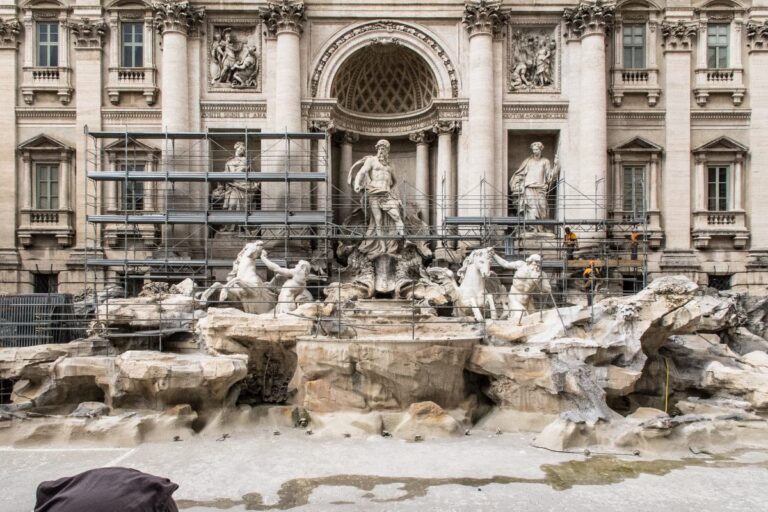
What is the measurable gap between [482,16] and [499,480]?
55.1 ft

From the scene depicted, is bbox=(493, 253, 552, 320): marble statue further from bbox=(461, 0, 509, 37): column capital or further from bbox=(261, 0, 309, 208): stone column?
bbox=(461, 0, 509, 37): column capital

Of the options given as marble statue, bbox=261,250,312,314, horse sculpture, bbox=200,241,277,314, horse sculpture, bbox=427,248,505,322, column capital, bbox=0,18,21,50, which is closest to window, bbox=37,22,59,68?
column capital, bbox=0,18,21,50

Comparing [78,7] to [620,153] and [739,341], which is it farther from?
[739,341]

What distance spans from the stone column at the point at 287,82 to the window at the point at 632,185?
39.3 ft

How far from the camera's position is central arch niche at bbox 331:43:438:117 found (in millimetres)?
21938

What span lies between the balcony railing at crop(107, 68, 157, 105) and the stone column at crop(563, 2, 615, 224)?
15836 millimetres

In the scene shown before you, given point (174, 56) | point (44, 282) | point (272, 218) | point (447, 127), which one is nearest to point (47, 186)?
point (44, 282)

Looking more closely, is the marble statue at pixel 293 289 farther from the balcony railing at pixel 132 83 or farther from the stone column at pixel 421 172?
the balcony railing at pixel 132 83

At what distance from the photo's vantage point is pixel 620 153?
2164 cm

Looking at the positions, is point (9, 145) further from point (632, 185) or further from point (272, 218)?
point (632, 185)

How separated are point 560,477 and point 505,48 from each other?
655 inches

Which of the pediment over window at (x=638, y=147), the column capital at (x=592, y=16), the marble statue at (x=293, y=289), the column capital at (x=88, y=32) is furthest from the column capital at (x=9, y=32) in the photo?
the pediment over window at (x=638, y=147)

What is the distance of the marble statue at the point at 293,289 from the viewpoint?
15250 millimetres

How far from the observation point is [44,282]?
21859mm
